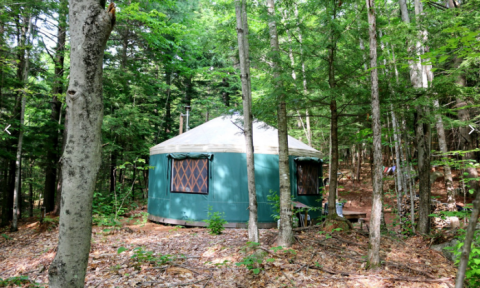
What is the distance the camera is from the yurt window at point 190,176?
24.4 ft

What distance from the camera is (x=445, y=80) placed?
4.25 metres

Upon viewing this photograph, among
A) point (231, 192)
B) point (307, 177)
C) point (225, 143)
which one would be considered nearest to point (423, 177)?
point (307, 177)

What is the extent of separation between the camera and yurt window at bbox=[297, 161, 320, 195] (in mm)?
7863

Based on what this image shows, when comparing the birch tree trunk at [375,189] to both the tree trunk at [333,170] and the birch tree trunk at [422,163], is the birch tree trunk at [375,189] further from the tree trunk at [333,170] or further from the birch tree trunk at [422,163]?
the birch tree trunk at [422,163]

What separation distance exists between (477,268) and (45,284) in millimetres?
4569

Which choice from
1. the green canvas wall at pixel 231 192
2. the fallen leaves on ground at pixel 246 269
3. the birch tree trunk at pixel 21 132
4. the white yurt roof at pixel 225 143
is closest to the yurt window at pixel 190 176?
the green canvas wall at pixel 231 192

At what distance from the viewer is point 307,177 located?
8055 mm

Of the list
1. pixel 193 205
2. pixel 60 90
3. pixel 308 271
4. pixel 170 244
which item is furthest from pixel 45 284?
pixel 60 90

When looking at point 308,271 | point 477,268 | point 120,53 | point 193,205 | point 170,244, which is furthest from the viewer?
point 120,53

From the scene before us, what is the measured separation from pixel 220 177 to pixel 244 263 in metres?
3.95

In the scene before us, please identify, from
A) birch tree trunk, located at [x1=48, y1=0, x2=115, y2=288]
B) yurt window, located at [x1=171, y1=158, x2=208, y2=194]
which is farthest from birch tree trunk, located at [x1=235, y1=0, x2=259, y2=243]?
yurt window, located at [x1=171, y1=158, x2=208, y2=194]

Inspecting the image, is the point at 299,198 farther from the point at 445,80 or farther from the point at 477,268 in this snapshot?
the point at 477,268

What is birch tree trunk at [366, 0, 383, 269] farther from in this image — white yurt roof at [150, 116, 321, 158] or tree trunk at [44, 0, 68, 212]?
tree trunk at [44, 0, 68, 212]

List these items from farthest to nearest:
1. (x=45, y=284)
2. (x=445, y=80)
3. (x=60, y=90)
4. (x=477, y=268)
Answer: (x=60, y=90) → (x=445, y=80) → (x=45, y=284) → (x=477, y=268)
